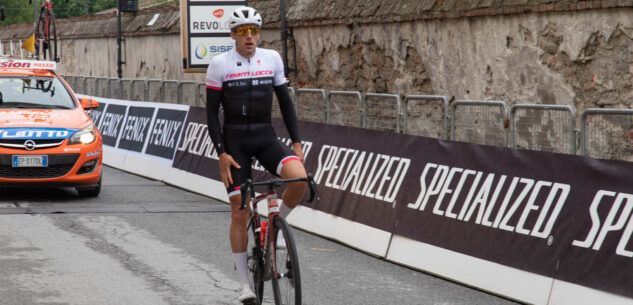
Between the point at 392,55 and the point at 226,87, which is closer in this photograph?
the point at 226,87

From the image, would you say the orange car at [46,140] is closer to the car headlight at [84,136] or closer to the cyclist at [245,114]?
the car headlight at [84,136]

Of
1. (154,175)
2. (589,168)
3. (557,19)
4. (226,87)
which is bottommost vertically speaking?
(154,175)

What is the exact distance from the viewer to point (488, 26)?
1502 cm

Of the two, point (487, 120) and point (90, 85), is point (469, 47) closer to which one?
Result: point (487, 120)

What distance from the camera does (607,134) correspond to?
24.7 feet

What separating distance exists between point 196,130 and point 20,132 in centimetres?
312

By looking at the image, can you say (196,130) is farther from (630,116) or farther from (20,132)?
(630,116)

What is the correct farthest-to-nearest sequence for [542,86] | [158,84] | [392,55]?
[158,84]
[392,55]
[542,86]

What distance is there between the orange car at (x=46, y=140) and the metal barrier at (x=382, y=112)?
391cm

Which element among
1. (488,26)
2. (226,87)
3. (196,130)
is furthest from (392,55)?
(226,87)

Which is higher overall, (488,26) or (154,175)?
(488,26)

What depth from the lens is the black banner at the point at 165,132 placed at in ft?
52.0

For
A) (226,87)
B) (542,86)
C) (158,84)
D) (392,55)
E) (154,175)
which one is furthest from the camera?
(158,84)

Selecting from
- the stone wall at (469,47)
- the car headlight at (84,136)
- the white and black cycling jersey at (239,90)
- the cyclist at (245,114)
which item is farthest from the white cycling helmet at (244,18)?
the car headlight at (84,136)
